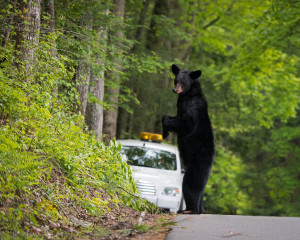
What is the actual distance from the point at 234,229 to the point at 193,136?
2304mm

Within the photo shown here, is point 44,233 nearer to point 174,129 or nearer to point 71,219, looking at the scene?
point 71,219

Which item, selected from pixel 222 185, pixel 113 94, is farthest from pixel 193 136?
pixel 222 185

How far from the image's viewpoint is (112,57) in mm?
10477

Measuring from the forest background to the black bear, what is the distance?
1.02 m

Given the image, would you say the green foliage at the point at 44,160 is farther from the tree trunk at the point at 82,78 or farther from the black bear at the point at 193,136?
the tree trunk at the point at 82,78

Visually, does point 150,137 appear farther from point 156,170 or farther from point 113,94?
point 113,94

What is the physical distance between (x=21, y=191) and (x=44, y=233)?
587mm

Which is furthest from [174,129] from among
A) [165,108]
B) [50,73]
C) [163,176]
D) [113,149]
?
[165,108]

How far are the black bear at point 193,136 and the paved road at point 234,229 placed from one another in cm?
98

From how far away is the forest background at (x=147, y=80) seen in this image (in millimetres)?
6742

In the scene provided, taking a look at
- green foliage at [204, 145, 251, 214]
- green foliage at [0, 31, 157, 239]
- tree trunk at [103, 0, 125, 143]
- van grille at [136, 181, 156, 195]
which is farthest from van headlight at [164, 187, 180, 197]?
green foliage at [204, 145, 251, 214]

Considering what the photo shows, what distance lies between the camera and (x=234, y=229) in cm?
575

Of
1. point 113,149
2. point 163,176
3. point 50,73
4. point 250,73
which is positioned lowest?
point 163,176

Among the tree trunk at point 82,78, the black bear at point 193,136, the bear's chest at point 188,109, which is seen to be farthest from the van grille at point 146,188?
the bear's chest at point 188,109
